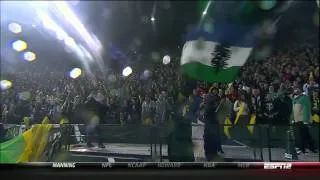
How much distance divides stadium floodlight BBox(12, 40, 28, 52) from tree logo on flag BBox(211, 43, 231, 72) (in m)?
1.12

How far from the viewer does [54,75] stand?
2236 millimetres

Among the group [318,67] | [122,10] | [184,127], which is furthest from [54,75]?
[318,67]

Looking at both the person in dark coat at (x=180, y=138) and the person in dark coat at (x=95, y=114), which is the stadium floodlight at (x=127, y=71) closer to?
the person in dark coat at (x=95, y=114)

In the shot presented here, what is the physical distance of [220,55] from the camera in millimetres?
2279

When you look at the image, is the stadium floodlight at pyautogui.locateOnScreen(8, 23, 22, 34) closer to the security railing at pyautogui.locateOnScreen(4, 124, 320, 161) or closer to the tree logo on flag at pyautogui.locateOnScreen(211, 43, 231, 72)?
the security railing at pyautogui.locateOnScreen(4, 124, 320, 161)

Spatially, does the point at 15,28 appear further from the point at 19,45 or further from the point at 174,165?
the point at 174,165

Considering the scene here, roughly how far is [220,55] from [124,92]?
618 mm

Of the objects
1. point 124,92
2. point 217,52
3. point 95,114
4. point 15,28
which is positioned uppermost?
point 15,28

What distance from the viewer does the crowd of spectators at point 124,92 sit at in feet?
7.35

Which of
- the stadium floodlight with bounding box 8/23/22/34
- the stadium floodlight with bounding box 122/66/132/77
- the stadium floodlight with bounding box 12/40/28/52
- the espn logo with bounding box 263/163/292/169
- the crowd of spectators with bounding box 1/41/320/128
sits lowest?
the espn logo with bounding box 263/163/292/169

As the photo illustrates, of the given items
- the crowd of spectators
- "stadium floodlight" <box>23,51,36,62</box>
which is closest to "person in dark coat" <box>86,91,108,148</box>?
the crowd of spectators

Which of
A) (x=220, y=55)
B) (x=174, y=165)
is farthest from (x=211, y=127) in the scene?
(x=220, y=55)

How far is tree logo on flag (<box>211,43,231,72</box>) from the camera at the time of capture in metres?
2.27

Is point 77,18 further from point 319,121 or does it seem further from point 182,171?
point 319,121
